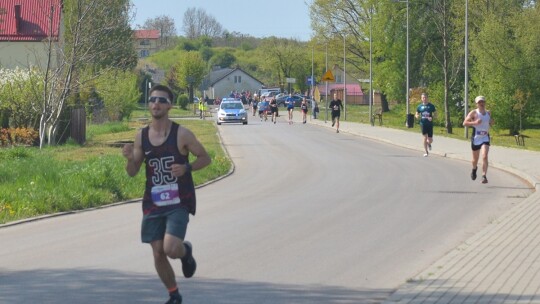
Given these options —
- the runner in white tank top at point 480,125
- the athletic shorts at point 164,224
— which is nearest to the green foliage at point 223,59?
the runner in white tank top at point 480,125

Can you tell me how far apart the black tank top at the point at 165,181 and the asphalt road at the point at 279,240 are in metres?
1.18

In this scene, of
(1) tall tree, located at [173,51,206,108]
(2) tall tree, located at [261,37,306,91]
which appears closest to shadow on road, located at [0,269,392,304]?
(1) tall tree, located at [173,51,206,108]

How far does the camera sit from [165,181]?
7762 millimetres

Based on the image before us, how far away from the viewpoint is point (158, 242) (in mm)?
7781

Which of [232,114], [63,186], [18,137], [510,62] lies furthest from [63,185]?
[232,114]

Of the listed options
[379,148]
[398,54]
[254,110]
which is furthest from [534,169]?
[254,110]

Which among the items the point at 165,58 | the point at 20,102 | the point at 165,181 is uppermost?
the point at 165,58

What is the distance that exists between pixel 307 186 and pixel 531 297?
1267 centimetres

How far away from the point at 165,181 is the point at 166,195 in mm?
109

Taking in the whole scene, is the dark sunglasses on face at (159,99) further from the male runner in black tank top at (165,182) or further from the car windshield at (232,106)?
the car windshield at (232,106)

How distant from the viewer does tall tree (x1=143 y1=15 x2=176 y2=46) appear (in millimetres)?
177750

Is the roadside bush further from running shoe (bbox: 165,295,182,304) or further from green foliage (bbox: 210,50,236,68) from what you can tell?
green foliage (bbox: 210,50,236,68)

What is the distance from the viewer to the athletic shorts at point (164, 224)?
7693 millimetres

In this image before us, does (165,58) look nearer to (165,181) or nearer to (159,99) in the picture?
(159,99)
